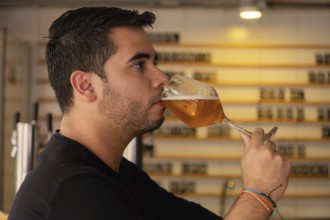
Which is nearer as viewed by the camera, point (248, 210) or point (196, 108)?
point (248, 210)

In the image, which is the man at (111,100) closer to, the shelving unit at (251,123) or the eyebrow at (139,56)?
the eyebrow at (139,56)

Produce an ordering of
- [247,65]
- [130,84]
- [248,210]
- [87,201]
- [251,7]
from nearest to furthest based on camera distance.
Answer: [87,201], [248,210], [130,84], [251,7], [247,65]

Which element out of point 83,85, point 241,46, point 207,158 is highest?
point 241,46

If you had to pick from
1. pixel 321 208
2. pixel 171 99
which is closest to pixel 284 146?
pixel 321 208

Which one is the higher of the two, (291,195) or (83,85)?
(83,85)

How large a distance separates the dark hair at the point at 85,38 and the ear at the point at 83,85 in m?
0.02

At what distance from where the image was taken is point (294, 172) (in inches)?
283

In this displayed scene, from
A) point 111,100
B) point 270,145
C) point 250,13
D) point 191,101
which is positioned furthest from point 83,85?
point 250,13

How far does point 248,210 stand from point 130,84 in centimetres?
42

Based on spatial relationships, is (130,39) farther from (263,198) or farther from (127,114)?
(263,198)

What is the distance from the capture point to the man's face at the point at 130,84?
1.38 meters

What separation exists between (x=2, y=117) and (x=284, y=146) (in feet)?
11.6

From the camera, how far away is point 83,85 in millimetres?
1402

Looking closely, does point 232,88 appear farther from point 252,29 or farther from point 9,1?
point 9,1
